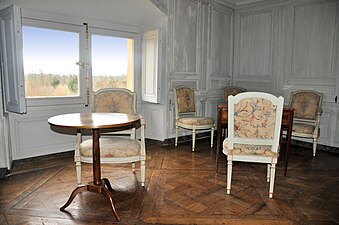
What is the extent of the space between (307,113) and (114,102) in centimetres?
299

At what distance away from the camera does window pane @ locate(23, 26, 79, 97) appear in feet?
12.1

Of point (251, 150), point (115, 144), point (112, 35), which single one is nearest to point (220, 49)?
point (112, 35)

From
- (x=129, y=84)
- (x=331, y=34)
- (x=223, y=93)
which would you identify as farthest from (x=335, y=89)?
(x=129, y=84)

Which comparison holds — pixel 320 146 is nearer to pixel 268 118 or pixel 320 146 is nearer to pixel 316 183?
pixel 316 183

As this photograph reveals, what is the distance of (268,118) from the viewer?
2.67m

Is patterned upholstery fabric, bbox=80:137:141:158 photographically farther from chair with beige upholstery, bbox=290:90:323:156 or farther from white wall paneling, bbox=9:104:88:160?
chair with beige upholstery, bbox=290:90:323:156

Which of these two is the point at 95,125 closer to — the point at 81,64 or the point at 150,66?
the point at 81,64

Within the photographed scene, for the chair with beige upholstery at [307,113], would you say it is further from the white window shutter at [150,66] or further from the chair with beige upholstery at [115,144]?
the chair with beige upholstery at [115,144]

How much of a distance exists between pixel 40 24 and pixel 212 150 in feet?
10.0

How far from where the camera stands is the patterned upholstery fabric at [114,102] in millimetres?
3307

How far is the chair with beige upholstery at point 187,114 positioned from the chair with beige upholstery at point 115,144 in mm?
1265

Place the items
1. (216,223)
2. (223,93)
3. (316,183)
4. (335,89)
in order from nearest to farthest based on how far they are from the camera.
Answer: (216,223)
(316,183)
(335,89)
(223,93)

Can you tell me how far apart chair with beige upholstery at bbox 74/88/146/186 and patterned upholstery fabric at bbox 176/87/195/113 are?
1341 millimetres

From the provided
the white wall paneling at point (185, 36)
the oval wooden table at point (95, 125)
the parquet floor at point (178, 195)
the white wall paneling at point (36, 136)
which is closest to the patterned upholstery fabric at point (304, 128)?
the parquet floor at point (178, 195)
